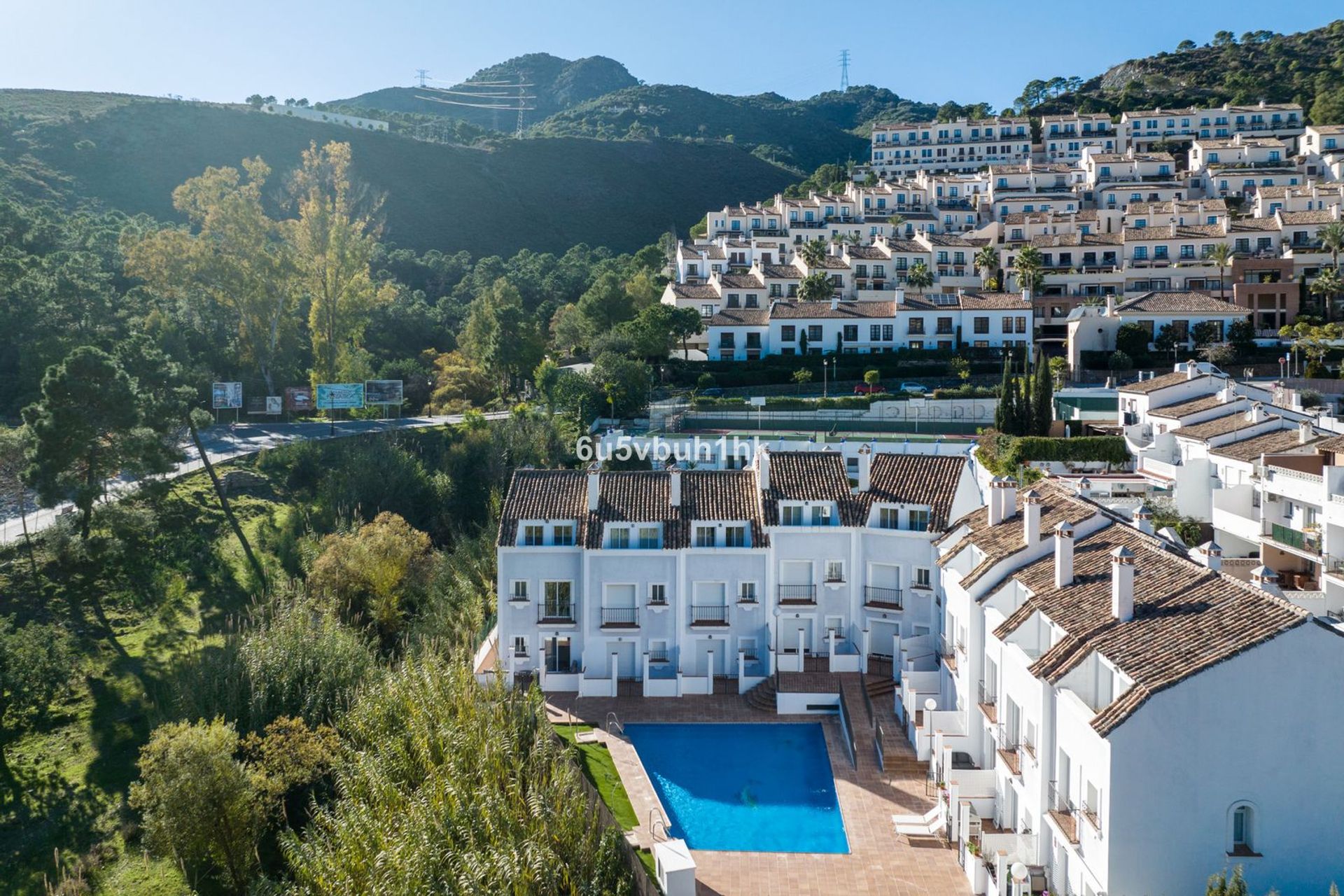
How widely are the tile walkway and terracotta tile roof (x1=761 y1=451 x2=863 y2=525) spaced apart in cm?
639

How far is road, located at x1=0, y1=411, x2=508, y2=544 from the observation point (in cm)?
3838

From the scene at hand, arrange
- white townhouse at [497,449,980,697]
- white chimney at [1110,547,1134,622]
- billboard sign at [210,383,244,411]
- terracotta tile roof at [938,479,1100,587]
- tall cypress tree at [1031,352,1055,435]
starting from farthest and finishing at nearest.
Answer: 1. billboard sign at [210,383,244,411]
2. tall cypress tree at [1031,352,1055,435]
3. white townhouse at [497,449,980,697]
4. terracotta tile roof at [938,479,1100,587]
5. white chimney at [1110,547,1134,622]

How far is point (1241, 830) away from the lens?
1645cm

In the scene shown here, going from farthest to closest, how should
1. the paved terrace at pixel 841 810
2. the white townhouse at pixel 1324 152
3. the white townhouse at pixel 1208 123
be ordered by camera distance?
the white townhouse at pixel 1208 123 < the white townhouse at pixel 1324 152 < the paved terrace at pixel 841 810

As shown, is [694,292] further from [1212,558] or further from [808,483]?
[1212,558]

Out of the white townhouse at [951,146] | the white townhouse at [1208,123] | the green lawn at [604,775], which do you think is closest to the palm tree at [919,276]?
the white townhouse at [951,146]

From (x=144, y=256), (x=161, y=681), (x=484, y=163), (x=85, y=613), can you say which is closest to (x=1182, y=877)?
(x=161, y=681)

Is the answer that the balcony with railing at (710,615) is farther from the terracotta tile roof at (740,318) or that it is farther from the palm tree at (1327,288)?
the palm tree at (1327,288)

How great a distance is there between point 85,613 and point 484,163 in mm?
117367

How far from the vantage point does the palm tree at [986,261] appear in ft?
257

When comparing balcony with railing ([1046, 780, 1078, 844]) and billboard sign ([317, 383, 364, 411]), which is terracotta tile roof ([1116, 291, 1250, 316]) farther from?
balcony with railing ([1046, 780, 1078, 844])

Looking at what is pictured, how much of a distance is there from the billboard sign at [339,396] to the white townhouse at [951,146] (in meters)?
84.5

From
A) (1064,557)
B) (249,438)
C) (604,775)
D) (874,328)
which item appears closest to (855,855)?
(604,775)

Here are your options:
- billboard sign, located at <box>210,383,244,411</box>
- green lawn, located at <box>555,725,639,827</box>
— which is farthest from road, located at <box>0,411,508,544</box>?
green lawn, located at <box>555,725,639,827</box>
